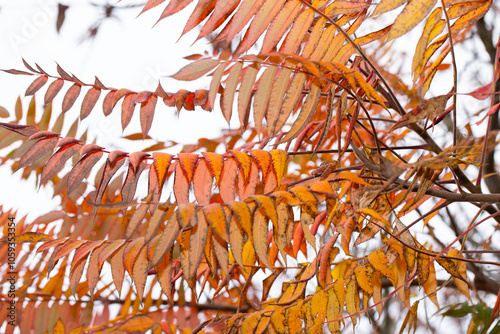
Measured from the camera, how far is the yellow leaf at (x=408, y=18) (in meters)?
0.48

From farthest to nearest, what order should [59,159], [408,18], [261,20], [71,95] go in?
[71,95], [59,159], [261,20], [408,18]

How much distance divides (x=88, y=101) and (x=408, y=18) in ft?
1.83

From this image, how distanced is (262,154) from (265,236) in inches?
5.3

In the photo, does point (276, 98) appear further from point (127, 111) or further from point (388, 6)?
point (127, 111)

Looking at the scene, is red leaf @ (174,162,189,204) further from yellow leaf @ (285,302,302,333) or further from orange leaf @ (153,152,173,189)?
yellow leaf @ (285,302,302,333)

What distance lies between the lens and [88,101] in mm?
768

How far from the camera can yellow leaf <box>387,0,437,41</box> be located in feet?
1.58

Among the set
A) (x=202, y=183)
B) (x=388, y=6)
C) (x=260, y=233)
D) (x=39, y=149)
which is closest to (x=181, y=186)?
(x=202, y=183)

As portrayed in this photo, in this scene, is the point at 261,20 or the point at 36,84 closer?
→ the point at 261,20

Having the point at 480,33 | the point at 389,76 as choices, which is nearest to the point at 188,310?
the point at 389,76

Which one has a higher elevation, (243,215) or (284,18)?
(284,18)

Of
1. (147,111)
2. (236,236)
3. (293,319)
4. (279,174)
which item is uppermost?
(147,111)

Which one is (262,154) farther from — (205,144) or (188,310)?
(188,310)

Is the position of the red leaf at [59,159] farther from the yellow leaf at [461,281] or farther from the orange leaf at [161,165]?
the yellow leaf at [461,281]
